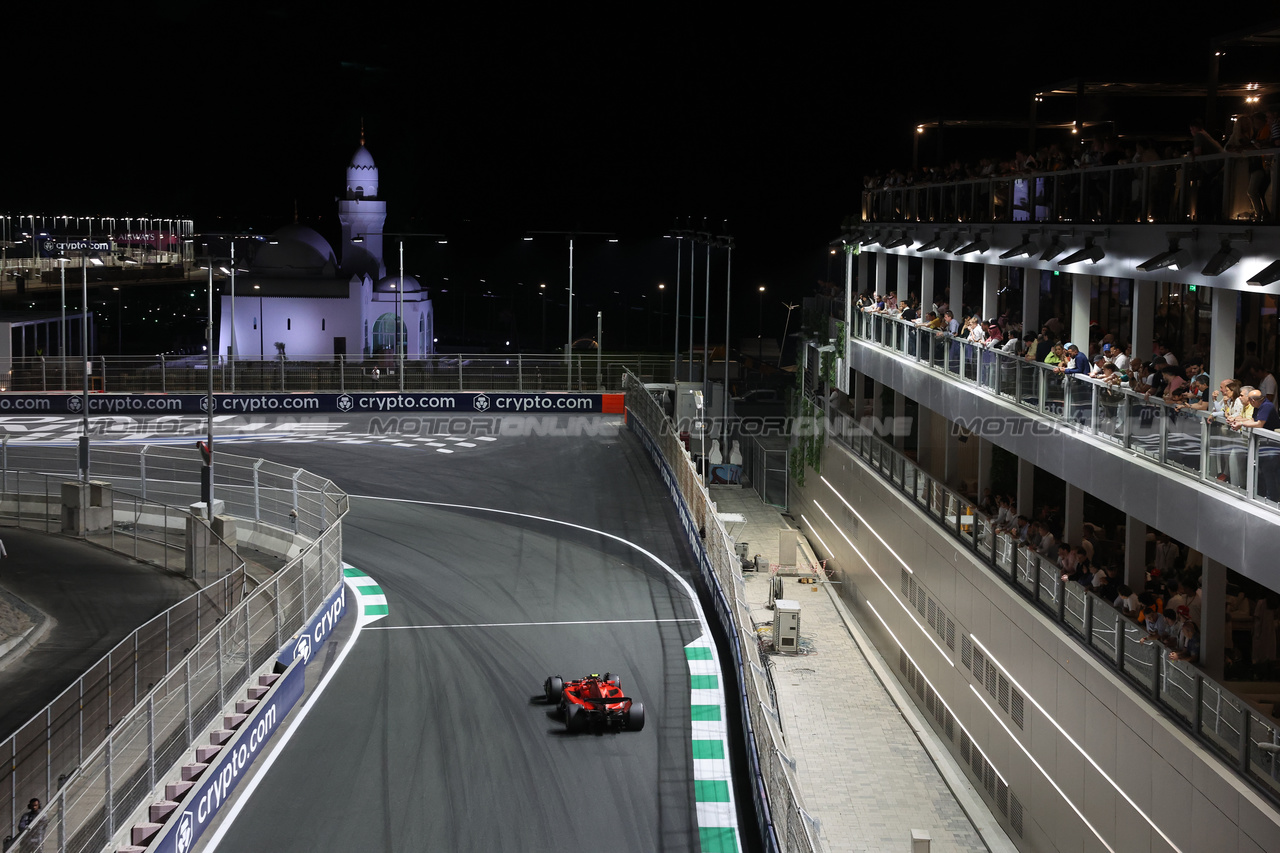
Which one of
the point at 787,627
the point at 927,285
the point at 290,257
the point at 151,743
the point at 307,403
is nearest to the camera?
the point at 151,743

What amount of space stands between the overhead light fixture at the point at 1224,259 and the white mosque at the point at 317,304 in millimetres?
48319

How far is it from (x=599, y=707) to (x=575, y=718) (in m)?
0.34

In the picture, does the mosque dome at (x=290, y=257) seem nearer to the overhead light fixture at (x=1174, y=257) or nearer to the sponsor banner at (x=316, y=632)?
the sponsor banner at (x=316, y=632)

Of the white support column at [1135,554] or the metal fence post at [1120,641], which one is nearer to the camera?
the metal fence post at [1120,641]

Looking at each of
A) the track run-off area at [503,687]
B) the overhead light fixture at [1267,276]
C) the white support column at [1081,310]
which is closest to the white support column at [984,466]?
the white support column at [1081,310]

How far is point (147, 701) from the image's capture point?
12.3 metres

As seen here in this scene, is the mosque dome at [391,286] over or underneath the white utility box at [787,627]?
over

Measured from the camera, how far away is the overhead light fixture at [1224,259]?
43.9ft

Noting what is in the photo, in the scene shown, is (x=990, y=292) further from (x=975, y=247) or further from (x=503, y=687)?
(x=503, y=687)

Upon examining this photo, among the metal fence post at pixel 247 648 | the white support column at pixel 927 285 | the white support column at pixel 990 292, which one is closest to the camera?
the metal fence post at pixel 247 648

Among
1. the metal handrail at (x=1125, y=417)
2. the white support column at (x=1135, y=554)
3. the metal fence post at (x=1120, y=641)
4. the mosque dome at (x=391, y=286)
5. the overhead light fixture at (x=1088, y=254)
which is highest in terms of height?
the mosque dome at (x=391, y=286)

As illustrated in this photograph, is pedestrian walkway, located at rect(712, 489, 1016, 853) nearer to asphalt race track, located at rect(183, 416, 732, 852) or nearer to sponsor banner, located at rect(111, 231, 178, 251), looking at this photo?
asphalt race track, located at rect(183, 416, 732, 852)

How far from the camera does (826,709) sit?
23.9m

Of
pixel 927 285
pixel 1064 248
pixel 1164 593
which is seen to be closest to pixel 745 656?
pixel 1164 593
